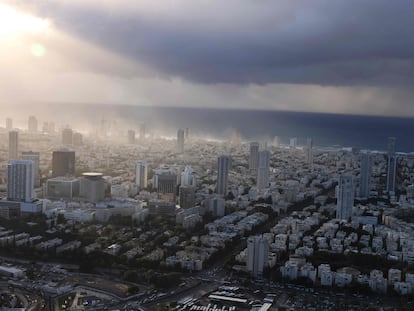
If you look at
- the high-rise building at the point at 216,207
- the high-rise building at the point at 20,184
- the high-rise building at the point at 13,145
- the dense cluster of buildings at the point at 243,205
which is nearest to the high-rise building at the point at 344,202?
the dense cluster of buildings at the point at 243,205

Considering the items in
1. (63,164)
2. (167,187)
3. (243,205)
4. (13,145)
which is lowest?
(243,205)

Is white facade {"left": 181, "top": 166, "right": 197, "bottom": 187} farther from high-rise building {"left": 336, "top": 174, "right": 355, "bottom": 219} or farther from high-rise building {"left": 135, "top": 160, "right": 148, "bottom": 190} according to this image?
high-rise building {"left": 336, "top": 174, "right": 355, "bottom": 219}

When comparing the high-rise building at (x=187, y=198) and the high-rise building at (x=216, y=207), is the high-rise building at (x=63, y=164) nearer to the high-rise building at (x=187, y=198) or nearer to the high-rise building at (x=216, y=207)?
the high-rise building at (x=187, y=198)

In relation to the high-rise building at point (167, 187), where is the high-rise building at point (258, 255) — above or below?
below

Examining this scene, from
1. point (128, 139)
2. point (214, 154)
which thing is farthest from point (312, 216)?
point (128, 139)

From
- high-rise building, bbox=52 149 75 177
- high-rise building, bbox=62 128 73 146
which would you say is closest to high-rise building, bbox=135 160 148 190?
high-rise building, bbox=52 149 75 177

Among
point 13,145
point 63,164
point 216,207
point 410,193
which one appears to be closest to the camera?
point 216,207

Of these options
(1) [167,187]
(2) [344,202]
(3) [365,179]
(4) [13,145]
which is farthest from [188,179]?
(4) [13,145]

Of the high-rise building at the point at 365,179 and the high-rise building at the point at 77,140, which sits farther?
the high-rise building at the point at 77,140

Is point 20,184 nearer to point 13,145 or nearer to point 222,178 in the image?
point 222,178
